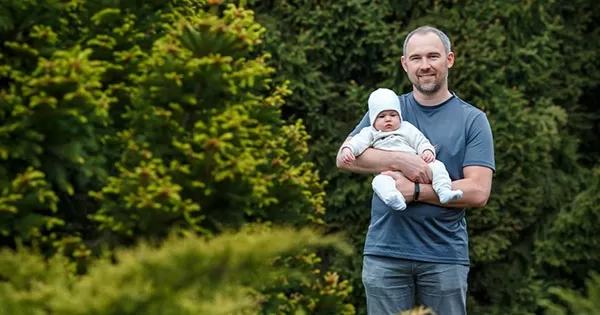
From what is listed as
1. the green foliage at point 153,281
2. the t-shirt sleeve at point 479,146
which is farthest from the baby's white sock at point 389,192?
the green foliage at point 153,281

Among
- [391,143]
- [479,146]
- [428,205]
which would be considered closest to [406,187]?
[428,205]

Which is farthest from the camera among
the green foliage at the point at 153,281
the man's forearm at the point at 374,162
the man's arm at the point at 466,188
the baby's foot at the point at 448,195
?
the man's forearm at the point at 374,162

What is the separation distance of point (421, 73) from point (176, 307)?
2336mm

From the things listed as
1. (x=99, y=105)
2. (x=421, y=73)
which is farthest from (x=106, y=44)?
(x=421, y=73)

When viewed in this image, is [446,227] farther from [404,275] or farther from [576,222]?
[576,222]

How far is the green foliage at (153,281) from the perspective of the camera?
113 inches

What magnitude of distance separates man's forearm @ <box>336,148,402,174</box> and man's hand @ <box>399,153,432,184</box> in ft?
0.13

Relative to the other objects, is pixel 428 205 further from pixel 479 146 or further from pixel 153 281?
pixel 153 281

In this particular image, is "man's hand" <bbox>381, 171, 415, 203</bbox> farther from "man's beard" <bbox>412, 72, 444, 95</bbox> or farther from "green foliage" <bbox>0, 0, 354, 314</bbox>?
"green foliage" <bbox>0, 0, 354, 314</bbox>

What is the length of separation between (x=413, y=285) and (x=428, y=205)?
0.39 metres

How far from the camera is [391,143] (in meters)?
4.82

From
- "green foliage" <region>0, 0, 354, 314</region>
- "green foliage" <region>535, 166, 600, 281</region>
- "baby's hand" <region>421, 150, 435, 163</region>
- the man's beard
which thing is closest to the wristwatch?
"baby's hand" <region>421, 150, 435, 163</region>

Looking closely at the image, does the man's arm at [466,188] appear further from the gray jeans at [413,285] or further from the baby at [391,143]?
the gray jeans at [413,285]

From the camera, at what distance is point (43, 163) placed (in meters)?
3.77
